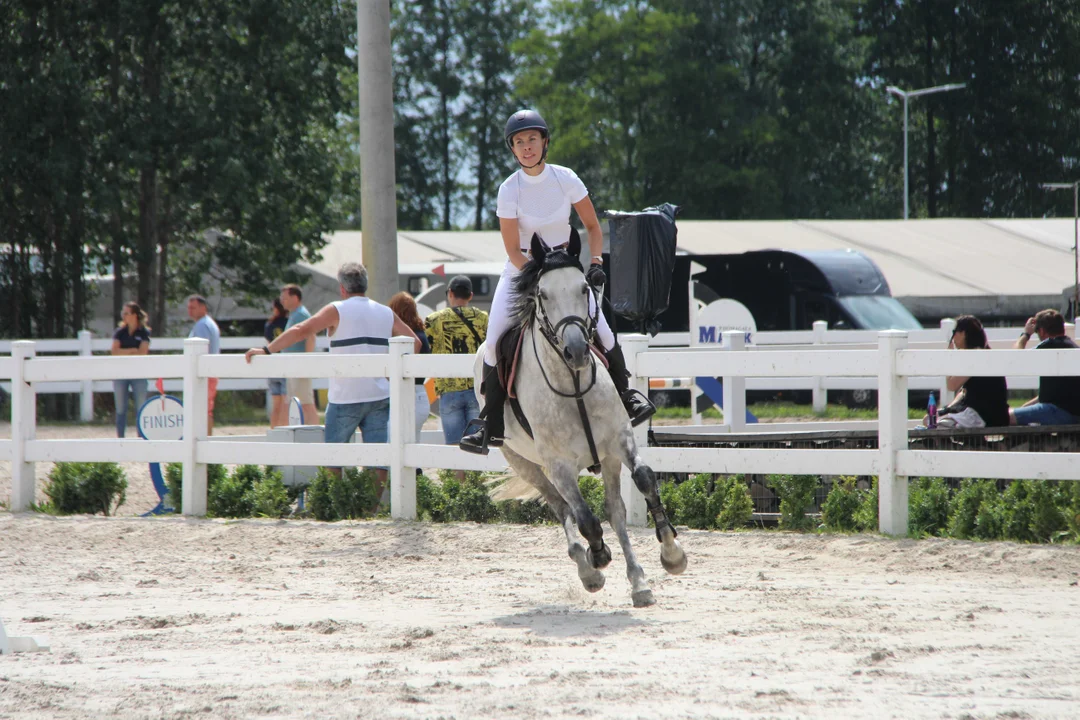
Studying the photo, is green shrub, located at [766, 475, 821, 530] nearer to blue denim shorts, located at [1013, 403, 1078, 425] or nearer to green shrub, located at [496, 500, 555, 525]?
green shrub, located at [496, 500, 555, 525]

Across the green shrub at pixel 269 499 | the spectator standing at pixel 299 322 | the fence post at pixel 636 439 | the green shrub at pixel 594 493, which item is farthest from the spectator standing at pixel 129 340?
the fence post at pixel 636 439

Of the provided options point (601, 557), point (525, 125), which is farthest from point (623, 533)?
point (525, 125)

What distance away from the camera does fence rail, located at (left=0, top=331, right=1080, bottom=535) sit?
29.9 ft

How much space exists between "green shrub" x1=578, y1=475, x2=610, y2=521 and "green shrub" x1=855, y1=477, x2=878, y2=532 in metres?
1.85

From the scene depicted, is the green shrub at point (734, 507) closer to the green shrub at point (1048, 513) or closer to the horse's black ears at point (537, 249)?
the green shrub at point (1048, 513)

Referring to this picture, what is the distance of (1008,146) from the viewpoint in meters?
61.6

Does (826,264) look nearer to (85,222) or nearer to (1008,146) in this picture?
(85,222)

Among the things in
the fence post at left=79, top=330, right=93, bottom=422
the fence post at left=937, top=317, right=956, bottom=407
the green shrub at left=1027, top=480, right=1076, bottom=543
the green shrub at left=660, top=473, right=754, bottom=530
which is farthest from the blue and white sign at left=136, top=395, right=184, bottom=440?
the fence post at left=937, top=317, right=956, bottom=407

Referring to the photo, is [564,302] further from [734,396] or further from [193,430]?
[734,396]

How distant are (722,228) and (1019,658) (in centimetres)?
2888

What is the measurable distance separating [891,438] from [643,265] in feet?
8.44

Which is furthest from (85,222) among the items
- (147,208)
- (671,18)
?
(671,18)

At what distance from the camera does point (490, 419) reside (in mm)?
7891

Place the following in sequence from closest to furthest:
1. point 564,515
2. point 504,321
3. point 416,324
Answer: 1. point 504,321
2. point 564,515
3. point 416,324
